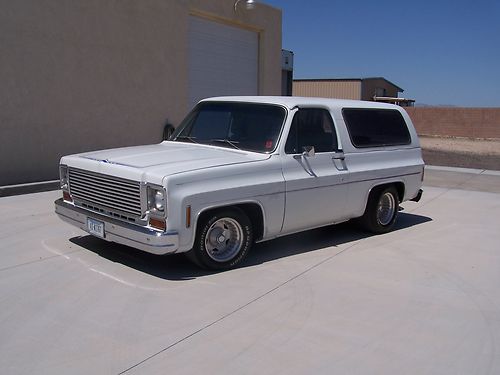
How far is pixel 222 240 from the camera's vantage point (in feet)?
19.0

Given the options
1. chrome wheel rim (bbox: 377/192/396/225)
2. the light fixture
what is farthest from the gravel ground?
chrome wheel rim (bbox: 377/192/396/225)

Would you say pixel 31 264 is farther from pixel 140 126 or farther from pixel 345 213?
pixel 140 126

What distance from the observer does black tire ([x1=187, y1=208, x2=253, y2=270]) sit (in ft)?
18.1

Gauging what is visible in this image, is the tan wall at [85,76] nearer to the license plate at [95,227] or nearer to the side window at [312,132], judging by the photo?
the license plate at [95,227]

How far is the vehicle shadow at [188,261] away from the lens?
18.9 feet

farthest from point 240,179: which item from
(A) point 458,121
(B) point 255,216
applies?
(A) point 458,121

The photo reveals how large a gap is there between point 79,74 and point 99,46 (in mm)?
861

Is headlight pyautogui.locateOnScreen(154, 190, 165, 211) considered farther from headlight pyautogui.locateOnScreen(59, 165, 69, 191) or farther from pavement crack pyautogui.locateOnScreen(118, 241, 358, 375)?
headlight pyautogui.locateOnScreen(59, 165, 69, 191)

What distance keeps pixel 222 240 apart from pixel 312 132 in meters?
1.81

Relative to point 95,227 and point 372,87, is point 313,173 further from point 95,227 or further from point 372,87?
point 372,87

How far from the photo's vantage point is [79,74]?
11523mm

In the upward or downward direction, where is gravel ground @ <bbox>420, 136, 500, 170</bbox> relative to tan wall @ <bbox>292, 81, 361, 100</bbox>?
downward

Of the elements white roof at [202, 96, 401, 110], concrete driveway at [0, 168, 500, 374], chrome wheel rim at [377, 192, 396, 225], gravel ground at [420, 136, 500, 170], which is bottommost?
gravel ground at [420, 136, 500, 170]

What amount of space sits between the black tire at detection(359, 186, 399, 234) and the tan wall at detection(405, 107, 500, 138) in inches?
1422
